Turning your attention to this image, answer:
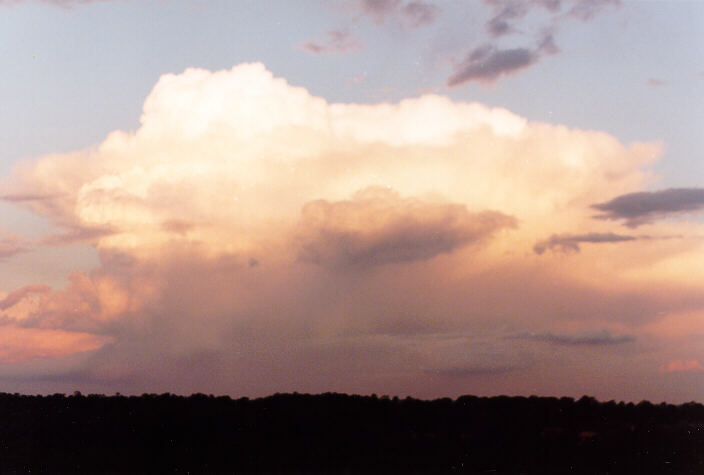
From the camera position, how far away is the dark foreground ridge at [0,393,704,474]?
38.5 m

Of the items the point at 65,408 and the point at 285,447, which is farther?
the point at 65,408

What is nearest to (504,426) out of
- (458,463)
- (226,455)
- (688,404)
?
(458,463)

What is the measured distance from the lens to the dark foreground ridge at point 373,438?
38531 mm

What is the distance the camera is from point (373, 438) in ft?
135

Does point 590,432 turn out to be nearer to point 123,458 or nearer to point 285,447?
point 285,447

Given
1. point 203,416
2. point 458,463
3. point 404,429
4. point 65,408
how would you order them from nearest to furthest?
point 458,463 < point 404,429 < point 203,416 < point 65,408

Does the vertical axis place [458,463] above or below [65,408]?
below

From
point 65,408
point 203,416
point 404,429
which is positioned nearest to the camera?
point 404,429

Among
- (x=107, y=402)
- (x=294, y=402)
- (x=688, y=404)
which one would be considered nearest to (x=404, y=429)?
(x=294, y=402)

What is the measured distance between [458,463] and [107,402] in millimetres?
25413

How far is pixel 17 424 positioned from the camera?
1909 inches

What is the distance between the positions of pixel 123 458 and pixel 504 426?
19430 mm

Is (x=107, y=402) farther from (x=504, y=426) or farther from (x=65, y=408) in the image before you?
(x=504, y=426)

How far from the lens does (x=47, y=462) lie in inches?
1615
